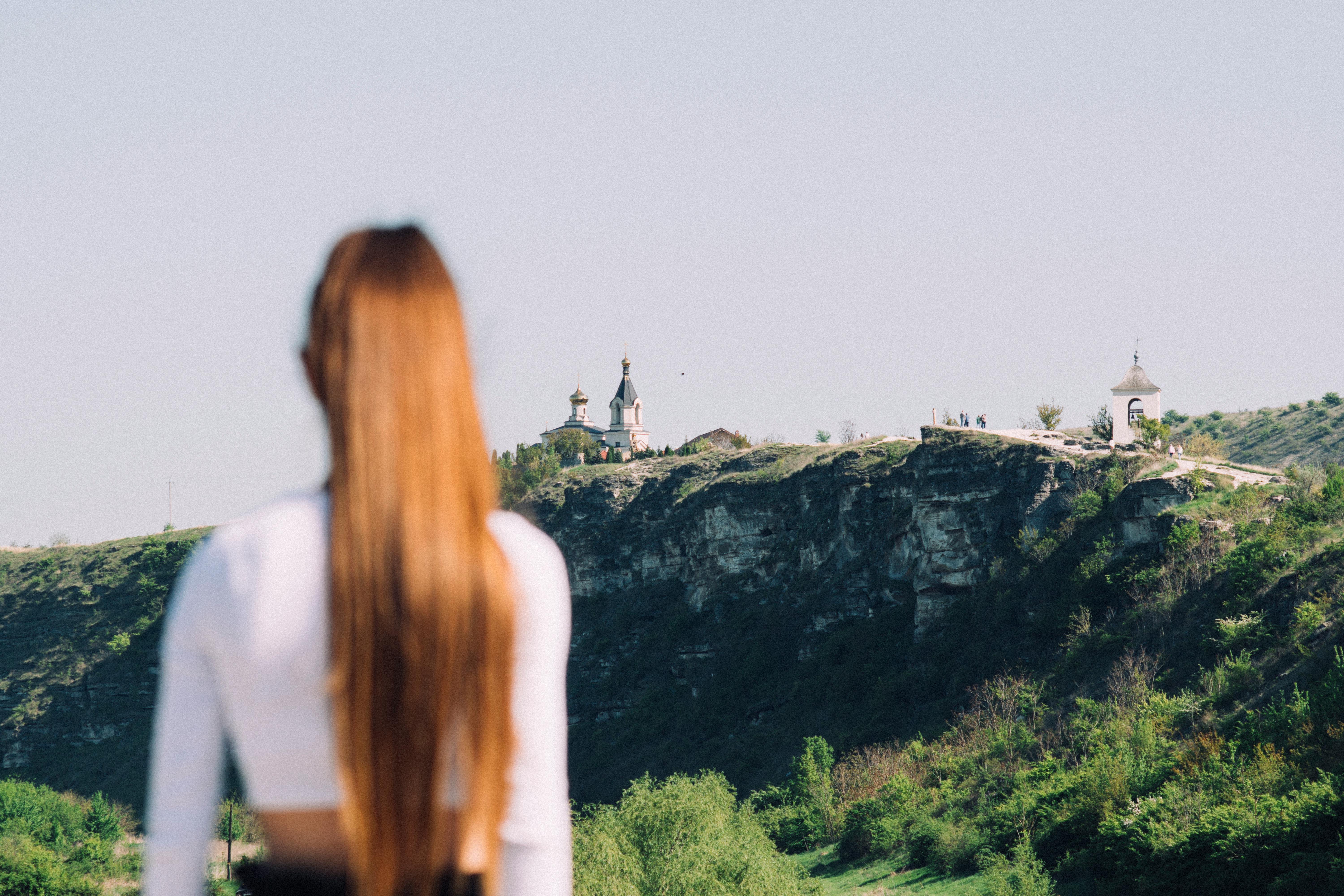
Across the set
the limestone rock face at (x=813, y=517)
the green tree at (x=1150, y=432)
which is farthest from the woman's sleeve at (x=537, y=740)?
the limestone rock face at (x=813, y=517)

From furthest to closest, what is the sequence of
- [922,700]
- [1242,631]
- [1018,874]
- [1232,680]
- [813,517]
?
[813,517], [922,700], [1242,631], [1232,680], [1018,874]

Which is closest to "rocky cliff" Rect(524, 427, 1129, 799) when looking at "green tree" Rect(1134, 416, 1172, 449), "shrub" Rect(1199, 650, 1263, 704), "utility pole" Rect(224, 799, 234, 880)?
"green tree" Rect(1134, 416, 1172, 449)

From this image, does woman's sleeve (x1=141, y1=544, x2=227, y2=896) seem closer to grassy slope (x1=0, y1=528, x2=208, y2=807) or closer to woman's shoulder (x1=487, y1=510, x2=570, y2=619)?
woman's shoulder (x1=487, y1=510, x2=570, y2=619)

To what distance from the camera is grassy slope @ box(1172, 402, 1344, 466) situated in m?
81.0

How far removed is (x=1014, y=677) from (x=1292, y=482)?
1140 cm

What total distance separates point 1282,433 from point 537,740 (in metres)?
96.1

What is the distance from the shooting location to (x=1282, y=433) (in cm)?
8956

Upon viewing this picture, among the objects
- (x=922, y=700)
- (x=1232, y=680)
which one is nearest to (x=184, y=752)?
(x=1232, y=680)

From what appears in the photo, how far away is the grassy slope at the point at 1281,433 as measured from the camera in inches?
3189

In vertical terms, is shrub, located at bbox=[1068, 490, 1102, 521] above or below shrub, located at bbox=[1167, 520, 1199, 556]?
above

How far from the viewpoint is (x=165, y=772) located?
5.04 ft

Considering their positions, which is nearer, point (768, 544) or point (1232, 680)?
point (1232, 680)

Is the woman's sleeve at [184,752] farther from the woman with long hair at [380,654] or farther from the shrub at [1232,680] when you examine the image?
the shrub at [1232,680]

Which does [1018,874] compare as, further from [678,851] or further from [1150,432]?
[1150,432]
